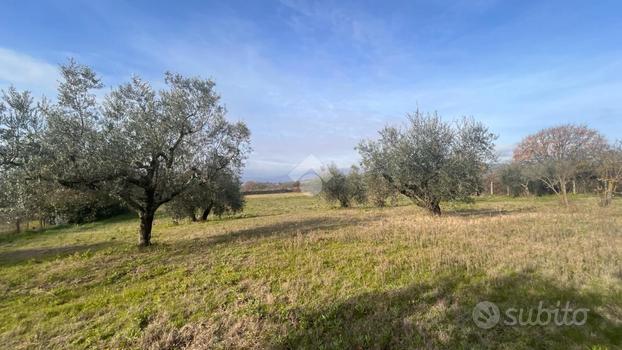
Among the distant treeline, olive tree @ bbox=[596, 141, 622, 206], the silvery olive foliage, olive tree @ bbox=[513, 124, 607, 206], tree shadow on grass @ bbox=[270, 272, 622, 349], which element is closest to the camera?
tree shadow on grass @ bbox=[270, 272, 622, 349]

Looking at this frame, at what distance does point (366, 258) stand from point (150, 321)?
20.2 ft

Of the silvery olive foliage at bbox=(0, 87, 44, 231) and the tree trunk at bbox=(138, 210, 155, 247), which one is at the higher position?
the silvery olive foliage at bbox=(0, 87, 44, 231)

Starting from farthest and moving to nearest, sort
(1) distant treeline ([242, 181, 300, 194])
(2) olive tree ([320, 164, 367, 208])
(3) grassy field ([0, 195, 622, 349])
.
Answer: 1. (1) distant treeline ([242, 181, 300, 194])
2. (2) olive tree ([320, 164, 367, 208])
3. (3) grassy field ([0, 195, 622, 349])

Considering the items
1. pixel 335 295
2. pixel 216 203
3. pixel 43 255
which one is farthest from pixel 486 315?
pixel 216 203

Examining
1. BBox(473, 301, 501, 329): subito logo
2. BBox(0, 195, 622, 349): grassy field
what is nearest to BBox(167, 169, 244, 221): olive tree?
BBox(0, 195, 622, 349): grassy field

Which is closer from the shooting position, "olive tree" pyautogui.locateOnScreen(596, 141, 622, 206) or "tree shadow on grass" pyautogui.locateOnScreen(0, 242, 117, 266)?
"tree shadow on grass" pyautogui.locateOnScreen(0, 242, 117, 266)

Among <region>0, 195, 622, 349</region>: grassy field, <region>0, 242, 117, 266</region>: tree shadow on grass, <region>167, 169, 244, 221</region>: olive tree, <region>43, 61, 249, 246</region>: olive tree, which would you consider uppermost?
<region>43, 61, 249, 246</region>: olive tree

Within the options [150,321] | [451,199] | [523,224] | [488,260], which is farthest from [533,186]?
[150,321]

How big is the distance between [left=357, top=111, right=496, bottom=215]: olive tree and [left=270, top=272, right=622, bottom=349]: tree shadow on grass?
13.0 metres

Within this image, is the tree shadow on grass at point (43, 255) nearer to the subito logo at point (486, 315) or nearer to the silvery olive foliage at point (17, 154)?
the silvery olive foliage at point (17, 154)

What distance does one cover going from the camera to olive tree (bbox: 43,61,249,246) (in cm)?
1266

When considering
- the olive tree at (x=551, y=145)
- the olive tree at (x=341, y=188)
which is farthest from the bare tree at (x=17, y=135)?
the olive tree at (x=551, y=145)

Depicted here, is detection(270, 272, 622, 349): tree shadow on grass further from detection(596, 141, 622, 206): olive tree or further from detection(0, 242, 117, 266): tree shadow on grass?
detection(596, 141, 622, 206): olive tree

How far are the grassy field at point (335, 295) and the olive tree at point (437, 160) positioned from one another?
7.60 m
